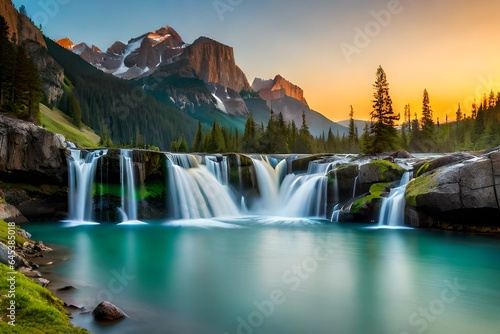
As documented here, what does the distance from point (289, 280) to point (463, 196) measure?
1300 cm

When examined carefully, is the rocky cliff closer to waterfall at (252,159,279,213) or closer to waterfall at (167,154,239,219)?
waterfall at (167,154,239,219)

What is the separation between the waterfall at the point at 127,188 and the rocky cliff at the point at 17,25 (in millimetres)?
106480

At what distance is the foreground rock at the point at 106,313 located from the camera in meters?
8.20

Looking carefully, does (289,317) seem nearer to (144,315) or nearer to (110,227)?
(144,315)

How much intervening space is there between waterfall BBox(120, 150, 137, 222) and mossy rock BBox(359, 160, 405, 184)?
17.5 m

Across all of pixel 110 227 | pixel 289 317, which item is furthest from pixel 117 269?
pixel 110 227

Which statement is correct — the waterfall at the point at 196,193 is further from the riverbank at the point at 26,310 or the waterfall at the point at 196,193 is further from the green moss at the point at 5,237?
the riverbank at the point at 26,310

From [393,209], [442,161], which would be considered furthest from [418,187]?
[442,161]

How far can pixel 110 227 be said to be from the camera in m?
25.0

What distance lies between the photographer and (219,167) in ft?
111

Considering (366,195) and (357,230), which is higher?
(366,195)

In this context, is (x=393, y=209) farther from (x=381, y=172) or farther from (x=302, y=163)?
(x=302, y=163)

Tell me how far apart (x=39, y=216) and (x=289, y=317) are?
24397 mm

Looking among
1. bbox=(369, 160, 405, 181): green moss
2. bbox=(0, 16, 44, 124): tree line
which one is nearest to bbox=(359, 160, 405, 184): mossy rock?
bbox=(369, 160, 405, 181): green moss
